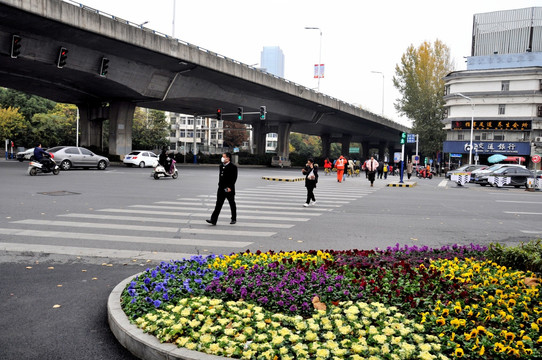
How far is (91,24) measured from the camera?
2620 centimetres

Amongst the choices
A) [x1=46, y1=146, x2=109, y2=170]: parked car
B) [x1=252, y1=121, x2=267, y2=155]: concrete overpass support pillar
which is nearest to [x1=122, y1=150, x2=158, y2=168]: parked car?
[x1=46, y1=146, x2=109, y2=170]: parked car

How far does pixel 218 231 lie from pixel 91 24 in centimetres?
2229

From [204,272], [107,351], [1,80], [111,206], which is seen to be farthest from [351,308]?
[1,80]

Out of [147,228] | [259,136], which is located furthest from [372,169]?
[259,136]

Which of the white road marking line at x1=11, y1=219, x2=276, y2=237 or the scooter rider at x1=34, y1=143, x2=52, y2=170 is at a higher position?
the scooter rider at x1=34, y1=143, x2=52, y2=170

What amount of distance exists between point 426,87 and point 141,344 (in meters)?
59.3

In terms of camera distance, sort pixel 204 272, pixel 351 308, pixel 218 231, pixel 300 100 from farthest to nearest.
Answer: pixel 300 100
pixel 218 231
pixel 204 272
pixel 351 308

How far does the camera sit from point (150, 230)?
349 inches

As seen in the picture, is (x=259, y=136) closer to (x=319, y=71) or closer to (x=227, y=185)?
(x=319, y=71)

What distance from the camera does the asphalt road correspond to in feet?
13.9

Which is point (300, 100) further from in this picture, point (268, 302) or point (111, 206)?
point (268, 302)

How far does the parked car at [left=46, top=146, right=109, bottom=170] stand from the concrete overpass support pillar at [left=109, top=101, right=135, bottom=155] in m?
10.8

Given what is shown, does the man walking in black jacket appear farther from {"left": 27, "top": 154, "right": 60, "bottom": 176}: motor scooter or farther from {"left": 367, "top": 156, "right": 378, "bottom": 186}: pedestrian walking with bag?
{"left": 367, "top": 156, "right": 378, "bottom": 186}: pedestrian walking with bag

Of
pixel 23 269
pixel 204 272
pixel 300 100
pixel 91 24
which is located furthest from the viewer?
pixel 300 100
